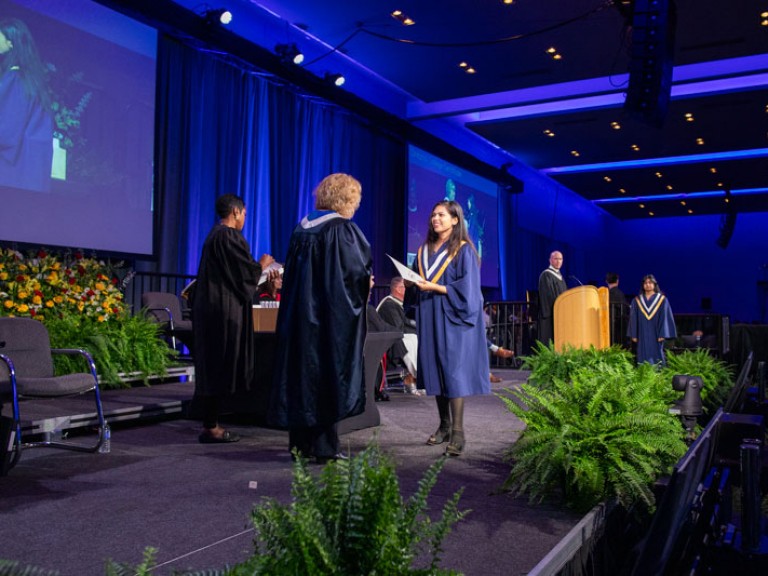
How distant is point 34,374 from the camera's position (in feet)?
13.0

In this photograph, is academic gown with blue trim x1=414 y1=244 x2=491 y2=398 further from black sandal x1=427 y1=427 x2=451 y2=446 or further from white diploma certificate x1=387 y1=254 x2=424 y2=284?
black sandal x1=427 y1=427 x2=451 y2=446

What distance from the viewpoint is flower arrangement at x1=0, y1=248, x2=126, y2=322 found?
514 cm

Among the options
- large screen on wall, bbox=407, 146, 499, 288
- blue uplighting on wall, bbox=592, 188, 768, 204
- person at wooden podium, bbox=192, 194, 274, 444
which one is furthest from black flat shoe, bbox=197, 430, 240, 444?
blue uplighting on wall, bbox=592, 188, 768, 204

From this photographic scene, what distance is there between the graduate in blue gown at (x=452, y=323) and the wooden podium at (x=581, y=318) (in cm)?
277

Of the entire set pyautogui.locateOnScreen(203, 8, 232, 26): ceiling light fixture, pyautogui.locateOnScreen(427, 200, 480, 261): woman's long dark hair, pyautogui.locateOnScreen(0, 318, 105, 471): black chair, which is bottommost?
pyautogui.locateOnScreen(0, 318, 105, 471): black chair

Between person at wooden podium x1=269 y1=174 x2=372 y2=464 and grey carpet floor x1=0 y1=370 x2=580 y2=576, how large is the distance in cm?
30

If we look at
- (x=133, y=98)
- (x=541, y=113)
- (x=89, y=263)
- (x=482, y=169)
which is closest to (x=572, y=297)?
(x=89, y=263)

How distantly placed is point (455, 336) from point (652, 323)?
540 centimetres

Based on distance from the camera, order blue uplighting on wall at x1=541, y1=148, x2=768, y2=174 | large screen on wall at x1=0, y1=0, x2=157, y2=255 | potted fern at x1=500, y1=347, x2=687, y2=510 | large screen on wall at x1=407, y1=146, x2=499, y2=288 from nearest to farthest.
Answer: potted fern at x1=500, y1=347, x2=687, y2=510
large screen on wall at x1=0, y1=0, x2=157, y2=255
large screen on wall at x1=407, y1=146, x2=499, y2=288
blue uplighting on wall at x1=541, y1=148, x2=768, y2=174

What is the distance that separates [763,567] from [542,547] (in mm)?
961

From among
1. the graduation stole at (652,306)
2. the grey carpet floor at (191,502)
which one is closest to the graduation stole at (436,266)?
the grey carpet floor at (191,502)

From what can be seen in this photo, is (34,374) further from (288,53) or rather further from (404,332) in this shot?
(288,53)

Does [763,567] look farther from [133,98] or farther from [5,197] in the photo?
[133,98]

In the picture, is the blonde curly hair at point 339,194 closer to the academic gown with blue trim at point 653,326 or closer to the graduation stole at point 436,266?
the graduation stole at point 436,266
